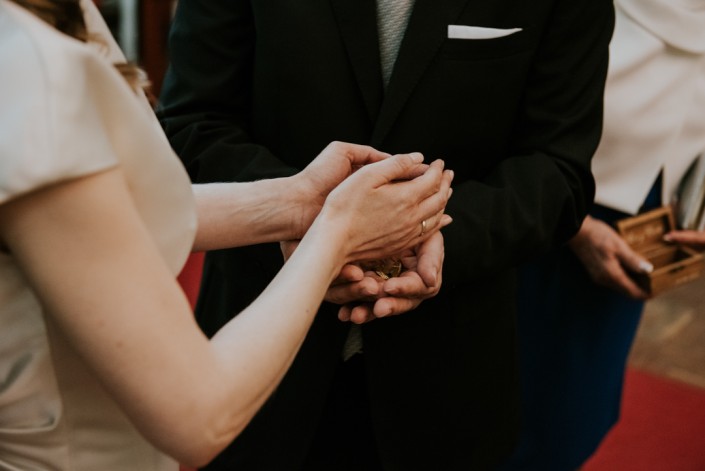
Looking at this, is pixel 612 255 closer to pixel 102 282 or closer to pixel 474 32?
pixel 474 32

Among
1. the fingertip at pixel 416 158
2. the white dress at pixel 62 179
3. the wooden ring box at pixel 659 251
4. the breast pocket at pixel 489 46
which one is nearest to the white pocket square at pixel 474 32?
the breast pocket at pixel 489 46

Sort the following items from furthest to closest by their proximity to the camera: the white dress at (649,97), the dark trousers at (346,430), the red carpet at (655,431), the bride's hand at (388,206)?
the red carpet at (655,431) → the white dress at (649,97) → the dark trousers at (346,430) → the bride's hand at (388,206)

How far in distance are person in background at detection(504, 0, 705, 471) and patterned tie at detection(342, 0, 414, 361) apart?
2.39 ft

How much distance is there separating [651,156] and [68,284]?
1.62 m

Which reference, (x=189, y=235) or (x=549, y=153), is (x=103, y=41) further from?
(x=549, y=153)

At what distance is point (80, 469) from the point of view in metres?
0.99

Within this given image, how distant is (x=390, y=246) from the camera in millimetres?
1285

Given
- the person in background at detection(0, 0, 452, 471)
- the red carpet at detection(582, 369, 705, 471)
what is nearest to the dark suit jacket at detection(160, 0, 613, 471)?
the person in background at detection(0, 0, 452, 471)

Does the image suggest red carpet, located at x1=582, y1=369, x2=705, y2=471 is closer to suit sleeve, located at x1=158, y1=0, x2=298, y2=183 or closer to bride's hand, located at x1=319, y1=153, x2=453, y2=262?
bride's hand, located at x1=319, y1=153, x2=453, y2=262

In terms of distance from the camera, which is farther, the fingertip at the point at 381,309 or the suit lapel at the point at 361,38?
the suit lapel at the point at 361,38

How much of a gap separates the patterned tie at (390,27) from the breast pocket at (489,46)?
0.27 ft

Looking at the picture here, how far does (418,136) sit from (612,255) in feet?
2.52

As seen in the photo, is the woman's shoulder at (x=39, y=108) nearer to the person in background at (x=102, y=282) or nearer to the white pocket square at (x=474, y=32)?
the person in background at (x=102, y=282)

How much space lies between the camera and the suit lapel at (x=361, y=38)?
139 centimetres
